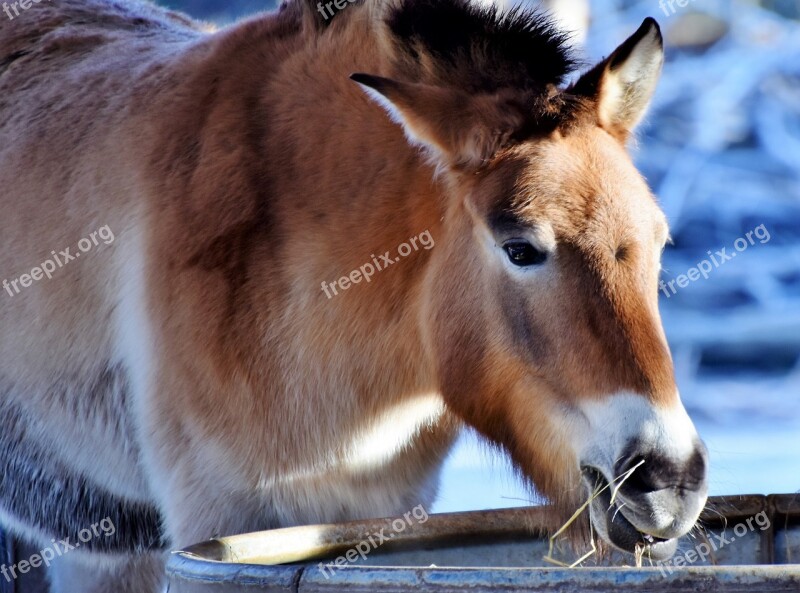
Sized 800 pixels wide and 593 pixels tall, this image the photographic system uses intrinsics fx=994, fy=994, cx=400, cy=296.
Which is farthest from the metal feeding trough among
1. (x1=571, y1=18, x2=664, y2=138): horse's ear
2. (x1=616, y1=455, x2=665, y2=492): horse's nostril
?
(x1=571, y1=18, x2=664, y2=138): horse's ear

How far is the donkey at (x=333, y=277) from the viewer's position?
1.99 meters

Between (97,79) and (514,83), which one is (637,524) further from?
(97,79)

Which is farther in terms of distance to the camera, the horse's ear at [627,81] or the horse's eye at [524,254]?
the horse's ear at [627,81]

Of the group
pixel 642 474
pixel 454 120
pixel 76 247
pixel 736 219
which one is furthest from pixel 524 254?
pixel 736 219

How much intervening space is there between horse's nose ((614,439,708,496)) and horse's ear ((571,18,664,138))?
33.4 inches

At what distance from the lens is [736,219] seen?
5031 millimetres

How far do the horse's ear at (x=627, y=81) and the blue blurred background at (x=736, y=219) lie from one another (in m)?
2.64

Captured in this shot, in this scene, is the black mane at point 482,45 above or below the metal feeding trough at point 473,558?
above

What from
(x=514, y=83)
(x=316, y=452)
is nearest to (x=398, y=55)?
(x=514, y=83)

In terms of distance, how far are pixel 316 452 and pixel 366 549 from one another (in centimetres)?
59

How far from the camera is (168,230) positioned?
8.39ft

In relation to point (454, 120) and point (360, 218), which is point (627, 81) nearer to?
Result: point (454, 120)

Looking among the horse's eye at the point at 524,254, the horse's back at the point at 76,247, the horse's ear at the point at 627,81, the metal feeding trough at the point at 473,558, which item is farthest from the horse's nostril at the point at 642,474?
the horse's back at the point at 76,247

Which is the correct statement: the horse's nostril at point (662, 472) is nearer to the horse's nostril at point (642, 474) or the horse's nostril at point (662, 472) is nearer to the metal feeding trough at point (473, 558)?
the horse's nostril at point (642, 474)
